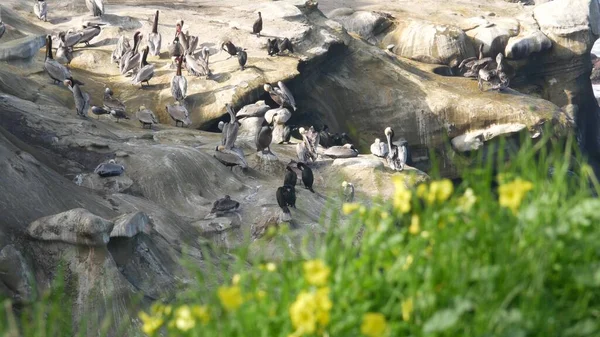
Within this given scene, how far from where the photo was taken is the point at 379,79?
25812mm

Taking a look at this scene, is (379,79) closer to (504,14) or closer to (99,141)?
(504,14)

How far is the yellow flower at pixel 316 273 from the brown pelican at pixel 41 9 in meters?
23.0

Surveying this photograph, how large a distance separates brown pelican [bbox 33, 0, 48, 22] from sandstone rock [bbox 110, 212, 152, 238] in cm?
1575

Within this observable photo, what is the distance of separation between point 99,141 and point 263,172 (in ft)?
10.8

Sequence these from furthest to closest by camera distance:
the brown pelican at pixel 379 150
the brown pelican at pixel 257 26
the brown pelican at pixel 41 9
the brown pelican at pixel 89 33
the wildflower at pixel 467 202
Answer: the brown pelican at pixel 41 9 → the brown pelican at pixel 257 26 → the brown pelican at pixel 89 33 → the brown pelican at pixel 379 150 → the wildflower at pixel 467 202

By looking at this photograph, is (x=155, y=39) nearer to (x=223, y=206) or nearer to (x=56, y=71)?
(x=56, y=71)

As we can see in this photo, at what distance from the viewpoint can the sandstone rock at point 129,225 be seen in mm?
9965

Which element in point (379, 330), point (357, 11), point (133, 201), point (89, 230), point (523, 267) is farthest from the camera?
point (357, 11)

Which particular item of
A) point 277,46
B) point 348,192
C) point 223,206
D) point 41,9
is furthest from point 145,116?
point 41,9

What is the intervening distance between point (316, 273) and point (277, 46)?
2060cm

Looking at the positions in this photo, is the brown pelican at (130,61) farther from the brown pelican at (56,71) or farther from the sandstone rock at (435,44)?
the sandstone rock at (435,44)

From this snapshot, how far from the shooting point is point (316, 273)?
10.0 ft

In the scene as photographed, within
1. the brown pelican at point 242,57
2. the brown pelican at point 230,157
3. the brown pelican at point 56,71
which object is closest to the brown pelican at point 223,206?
the brown pelican at point 230,157

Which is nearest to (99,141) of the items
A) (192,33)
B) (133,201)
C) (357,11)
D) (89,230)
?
(133,201)
